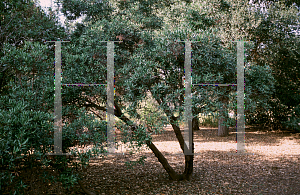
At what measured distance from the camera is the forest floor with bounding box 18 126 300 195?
569cm

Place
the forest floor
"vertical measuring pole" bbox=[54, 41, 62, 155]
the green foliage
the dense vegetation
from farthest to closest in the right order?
the forest floor, "vertical measuring pole" bbox=[54, 41, 62, 155], the dense vegetation, the green foliage

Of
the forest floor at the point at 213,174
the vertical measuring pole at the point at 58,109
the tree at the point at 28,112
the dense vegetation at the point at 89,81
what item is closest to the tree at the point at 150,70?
Result: the dense vegetation at the point at 89,81

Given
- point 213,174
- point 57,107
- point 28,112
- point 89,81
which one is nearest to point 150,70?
point 89,81

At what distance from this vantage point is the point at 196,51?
14.2 ft

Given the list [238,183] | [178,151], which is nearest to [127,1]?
[178,151]

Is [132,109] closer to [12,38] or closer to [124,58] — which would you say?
[124,58]

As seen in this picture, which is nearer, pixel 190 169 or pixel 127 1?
pixel 190 169

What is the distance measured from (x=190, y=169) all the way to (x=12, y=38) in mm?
5500

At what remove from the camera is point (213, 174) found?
6898mm

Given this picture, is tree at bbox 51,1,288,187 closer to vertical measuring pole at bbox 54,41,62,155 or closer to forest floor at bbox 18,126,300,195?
vertical measuring pole at bbox 54,41,62,155

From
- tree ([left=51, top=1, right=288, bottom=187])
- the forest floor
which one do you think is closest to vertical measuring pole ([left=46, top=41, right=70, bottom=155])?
tree ([left=51, top=1, right=288, bottom=187])

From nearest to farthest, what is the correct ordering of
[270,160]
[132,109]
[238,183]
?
[132,109] → [238,183] → [270,160]

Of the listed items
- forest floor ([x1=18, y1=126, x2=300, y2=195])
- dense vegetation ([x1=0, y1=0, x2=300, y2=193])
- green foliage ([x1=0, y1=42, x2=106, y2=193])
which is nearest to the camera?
green foliage ([x1=0, y1=42, x2=106, y2=193])

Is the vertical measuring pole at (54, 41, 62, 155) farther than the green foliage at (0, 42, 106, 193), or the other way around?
the vertical measuring pole at (54, 41, 62, 155)
